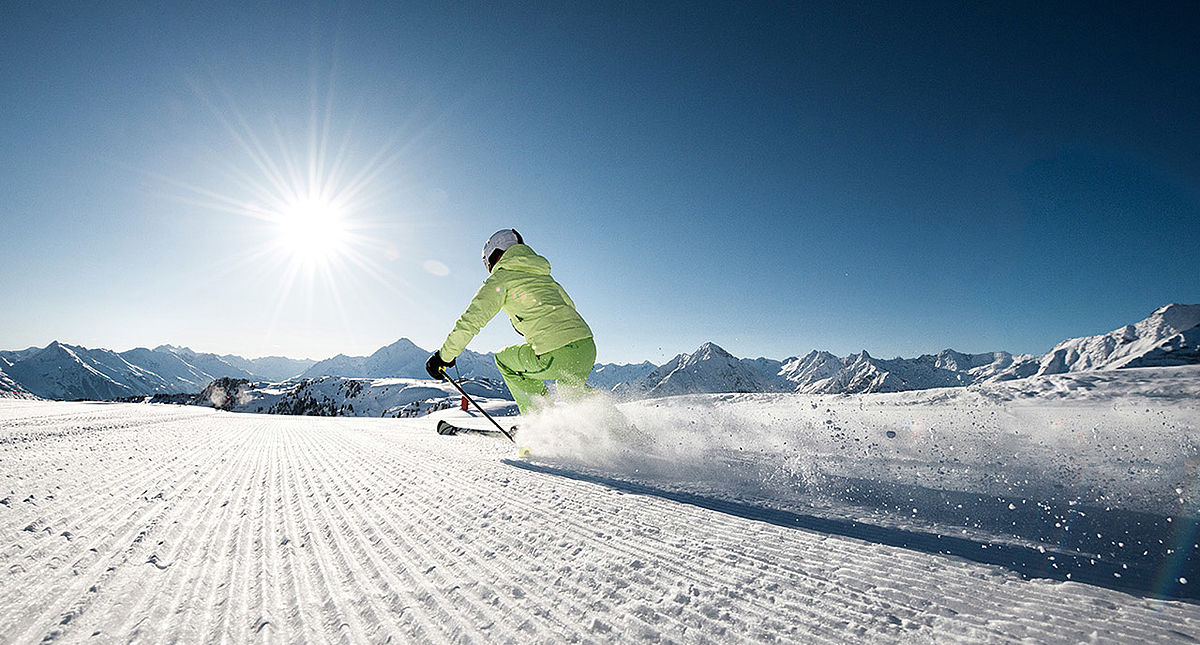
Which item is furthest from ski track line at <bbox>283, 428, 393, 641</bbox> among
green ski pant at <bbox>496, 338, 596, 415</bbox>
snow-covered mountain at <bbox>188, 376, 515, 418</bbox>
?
snow-covered mountain at <bbox>188, 376, 515, 418</bbox>

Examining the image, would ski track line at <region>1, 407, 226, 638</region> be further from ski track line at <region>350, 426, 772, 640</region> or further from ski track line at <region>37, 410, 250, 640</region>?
ski track line at <region>350, 426, 772, 640</region>

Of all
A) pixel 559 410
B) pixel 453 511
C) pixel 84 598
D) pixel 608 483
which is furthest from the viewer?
pixel 559 410

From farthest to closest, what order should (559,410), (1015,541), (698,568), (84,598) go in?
(559,410)
(1015,541)
(698,568)
(84,598)

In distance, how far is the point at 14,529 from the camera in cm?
179

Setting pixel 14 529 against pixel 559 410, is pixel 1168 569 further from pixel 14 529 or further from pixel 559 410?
pixel 14 529

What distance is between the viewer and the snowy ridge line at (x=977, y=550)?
149 cm

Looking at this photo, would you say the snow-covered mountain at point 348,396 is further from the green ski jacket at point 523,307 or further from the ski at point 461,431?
the green ski jacket at point 523,307

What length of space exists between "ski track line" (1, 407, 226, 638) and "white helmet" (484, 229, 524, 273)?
3.59m

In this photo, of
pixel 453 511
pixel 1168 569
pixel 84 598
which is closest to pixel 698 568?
pixel 453 511

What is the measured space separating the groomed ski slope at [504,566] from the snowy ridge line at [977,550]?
0.09ft

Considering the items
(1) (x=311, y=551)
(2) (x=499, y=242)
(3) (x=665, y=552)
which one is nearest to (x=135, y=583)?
(1) (x=311, y=551)

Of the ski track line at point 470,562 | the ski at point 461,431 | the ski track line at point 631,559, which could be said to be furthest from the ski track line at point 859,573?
the ski at point 461,431

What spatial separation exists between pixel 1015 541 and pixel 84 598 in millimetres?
3320

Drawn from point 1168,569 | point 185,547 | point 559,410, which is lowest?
point 1168,569
